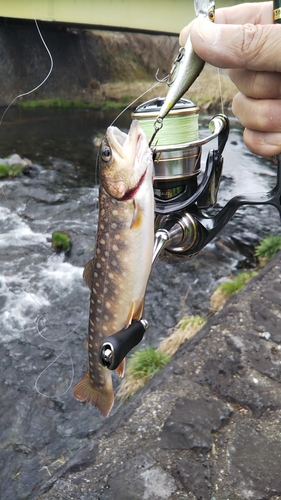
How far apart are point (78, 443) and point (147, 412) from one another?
115 centimetres

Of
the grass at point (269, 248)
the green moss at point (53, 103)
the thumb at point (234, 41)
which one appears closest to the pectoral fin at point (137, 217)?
the thumb at point (234, 41)

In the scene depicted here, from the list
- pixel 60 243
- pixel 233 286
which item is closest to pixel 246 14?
pixel 233 286

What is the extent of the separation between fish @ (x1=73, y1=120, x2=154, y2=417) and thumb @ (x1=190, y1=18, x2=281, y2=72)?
0.28m

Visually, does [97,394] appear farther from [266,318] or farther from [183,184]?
[266,318]

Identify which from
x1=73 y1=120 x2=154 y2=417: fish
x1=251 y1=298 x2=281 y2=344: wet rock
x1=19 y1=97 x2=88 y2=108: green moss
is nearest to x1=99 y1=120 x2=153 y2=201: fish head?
x1=73 y1=120 x2=154 y2=417: fish

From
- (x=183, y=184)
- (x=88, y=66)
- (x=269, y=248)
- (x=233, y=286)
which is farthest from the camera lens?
(x=88, y=66)

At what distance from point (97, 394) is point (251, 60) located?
129 cm

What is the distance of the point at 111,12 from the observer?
1186 cm

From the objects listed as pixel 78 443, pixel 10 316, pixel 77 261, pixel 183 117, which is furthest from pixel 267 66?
pixel 77 261

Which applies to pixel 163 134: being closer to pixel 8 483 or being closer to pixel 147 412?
pixel 147 412

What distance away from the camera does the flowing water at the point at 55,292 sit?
3695 mm

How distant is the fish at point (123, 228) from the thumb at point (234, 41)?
11.2 inches

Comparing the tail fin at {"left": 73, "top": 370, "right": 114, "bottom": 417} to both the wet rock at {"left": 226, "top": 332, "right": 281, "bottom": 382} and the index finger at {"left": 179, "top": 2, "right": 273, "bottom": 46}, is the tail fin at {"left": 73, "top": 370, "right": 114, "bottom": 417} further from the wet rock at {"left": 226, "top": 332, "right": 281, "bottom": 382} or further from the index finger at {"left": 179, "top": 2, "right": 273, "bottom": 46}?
the wet rock at {"left": 226, "top": 332, "right": 281, "bottom": 382}

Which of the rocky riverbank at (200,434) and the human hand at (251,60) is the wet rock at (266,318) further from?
the human hand at (251,60)
